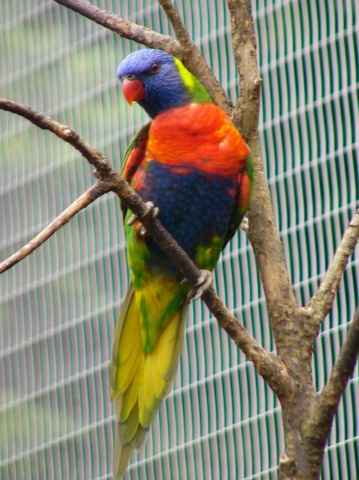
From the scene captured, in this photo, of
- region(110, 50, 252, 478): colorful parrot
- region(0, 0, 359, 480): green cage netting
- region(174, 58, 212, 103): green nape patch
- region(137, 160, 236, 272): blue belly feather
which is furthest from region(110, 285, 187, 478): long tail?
region(0, 0, 359, 480): green cage netting

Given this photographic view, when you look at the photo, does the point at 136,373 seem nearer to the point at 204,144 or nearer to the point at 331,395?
the point at 204,144

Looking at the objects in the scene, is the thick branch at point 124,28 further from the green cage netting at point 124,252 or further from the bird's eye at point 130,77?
the green cage netting at point 124,252

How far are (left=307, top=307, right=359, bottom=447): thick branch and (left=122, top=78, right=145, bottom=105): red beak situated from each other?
1028 millimetres

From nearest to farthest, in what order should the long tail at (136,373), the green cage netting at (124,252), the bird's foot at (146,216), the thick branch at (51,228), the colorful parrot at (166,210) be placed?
the thick branch at (51,228) < the bird's foot at (146,216) < the long tail at (136,373) < the colorful parrot at (166,210) < the green cage netting at (124,252)

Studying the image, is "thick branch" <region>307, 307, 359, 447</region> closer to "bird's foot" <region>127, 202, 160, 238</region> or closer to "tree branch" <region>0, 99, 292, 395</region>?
"tree branch" <region>0, 99, 292, 395</region>

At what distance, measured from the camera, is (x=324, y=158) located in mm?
3797

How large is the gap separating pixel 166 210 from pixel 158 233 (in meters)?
0.52

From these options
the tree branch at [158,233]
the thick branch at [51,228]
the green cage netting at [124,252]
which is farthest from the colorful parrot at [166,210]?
the green cage netting at [124,252]

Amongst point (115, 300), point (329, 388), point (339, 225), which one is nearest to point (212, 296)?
point (329, 388)

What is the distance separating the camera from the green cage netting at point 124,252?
12.2ft

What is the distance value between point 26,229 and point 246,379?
158 centimetres

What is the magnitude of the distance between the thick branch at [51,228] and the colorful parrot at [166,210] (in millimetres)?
544

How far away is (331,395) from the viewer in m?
1.80

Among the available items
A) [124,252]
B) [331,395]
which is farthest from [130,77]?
[124,252]
